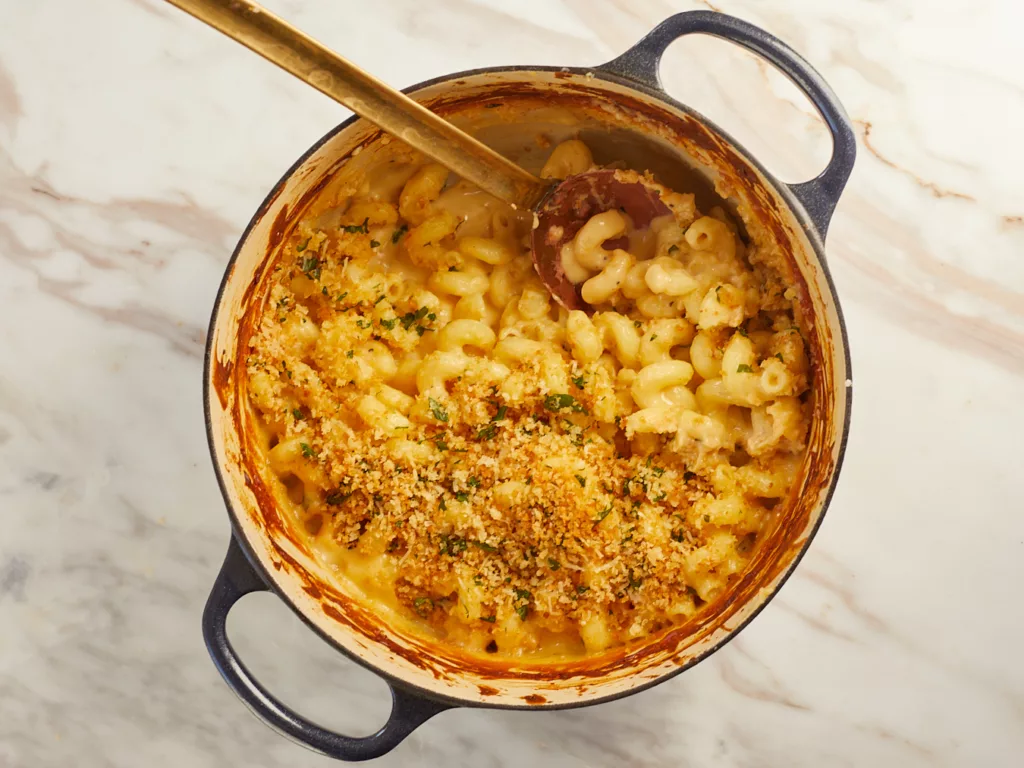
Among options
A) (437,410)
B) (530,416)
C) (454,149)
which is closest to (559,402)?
(530,416)

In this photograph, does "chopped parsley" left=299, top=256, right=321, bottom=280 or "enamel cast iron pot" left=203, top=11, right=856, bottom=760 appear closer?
"enamel cast iron pot" left=203, top=11, right=856, bottom=760

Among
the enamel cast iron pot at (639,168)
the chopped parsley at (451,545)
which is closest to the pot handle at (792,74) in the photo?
the enamel cast iron pot at (639,168)

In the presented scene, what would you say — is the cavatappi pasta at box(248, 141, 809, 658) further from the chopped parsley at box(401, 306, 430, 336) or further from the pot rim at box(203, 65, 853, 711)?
the pot rim at box(203, 65, 853, 711)

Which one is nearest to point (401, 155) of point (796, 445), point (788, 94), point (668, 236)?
point (668, 236)

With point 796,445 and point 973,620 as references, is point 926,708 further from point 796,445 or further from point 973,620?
point 796,445

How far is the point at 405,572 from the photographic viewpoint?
4.97 feet

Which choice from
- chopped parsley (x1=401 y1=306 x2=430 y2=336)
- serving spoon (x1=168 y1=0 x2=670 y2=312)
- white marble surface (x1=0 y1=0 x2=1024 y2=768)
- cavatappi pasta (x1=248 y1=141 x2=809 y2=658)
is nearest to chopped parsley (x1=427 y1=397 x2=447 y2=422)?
cavatappi pasta (x1=248 y1=141 x2=809 y2=658)

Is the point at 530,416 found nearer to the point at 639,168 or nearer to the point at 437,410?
the point at 437,410

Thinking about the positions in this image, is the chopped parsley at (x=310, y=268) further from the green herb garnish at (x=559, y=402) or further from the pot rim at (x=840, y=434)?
the green herb garnish at (x=559, y=402)

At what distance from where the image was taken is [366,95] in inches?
48.5

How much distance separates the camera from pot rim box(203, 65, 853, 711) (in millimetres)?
1243

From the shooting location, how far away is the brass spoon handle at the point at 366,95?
3.57 feet

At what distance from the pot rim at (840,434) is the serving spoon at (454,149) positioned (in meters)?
0.05

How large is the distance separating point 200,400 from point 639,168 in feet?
2.88
